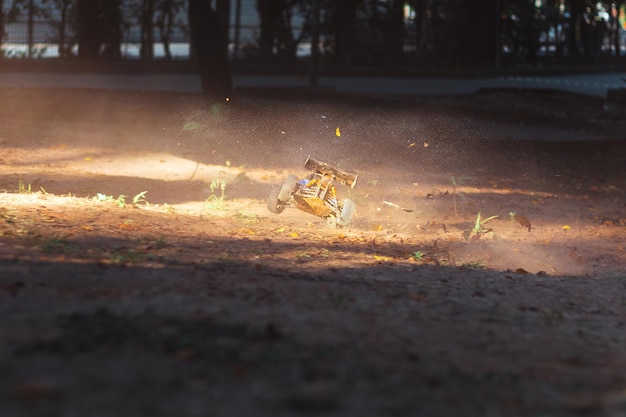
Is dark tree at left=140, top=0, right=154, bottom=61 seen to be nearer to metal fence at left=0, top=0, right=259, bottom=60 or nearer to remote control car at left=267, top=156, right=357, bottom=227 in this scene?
metal fence at left=0, top=0, right=259, bottom=60

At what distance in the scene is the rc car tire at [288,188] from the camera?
847cm

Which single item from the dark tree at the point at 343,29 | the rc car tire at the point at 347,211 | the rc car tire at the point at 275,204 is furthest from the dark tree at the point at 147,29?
the rc car tire at the point at 347,211

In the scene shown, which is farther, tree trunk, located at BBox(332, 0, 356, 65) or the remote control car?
tree trunk, located at BBox(332, 0, 356, 65)

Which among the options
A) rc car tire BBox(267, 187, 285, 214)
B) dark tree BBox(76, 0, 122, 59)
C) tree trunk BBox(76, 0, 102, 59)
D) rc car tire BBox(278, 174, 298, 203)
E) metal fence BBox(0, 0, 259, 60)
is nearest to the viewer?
rc car tire BBox(278, 174, 298, 203)

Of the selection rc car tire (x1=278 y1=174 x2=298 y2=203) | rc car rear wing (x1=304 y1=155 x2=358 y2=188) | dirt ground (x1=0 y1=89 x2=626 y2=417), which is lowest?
dirt ground (x1=0 y1=89 x2=626 y2=417)

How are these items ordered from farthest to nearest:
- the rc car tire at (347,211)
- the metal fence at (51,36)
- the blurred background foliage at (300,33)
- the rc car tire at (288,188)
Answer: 1. the metal fence at (51,36)
2. the blurred background foliage at (300,33)
3. the rc car tire at (288,188)
4. the rc car tire at (347,211)

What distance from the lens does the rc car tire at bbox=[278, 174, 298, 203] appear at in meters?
8.47

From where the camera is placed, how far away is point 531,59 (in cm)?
3359

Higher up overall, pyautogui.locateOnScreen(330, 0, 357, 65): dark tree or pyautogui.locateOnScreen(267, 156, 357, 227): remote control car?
pyautogui.locateOnScreen(330, 0, 357, 65): dark tree

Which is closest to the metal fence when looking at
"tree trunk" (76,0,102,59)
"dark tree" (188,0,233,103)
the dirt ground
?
"tree trunk" (76,0,102,59)

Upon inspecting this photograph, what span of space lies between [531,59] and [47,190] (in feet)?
87.1

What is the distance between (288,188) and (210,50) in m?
9.26

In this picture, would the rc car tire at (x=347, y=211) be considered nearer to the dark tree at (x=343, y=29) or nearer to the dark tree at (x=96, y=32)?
the dark tree at (x=96, y=32)

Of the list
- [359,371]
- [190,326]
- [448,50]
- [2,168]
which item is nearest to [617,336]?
[359,371]
